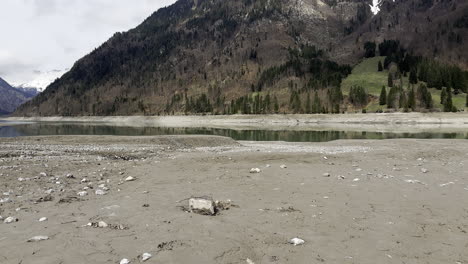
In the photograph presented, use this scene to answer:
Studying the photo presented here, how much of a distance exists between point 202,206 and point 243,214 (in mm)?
1300

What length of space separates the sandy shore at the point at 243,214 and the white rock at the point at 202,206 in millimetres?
266

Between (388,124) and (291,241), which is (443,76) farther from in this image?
(291,241)

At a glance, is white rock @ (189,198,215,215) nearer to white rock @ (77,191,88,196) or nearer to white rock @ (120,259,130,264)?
white rock @ (120,259,130,264)

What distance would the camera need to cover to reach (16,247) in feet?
24.9

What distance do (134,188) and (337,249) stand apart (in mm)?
9456

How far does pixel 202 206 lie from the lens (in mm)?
10258

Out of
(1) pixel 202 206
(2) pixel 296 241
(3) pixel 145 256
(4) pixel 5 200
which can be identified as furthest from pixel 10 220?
(2) pixel 296 241

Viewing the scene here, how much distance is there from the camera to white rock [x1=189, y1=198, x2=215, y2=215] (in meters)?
10.1

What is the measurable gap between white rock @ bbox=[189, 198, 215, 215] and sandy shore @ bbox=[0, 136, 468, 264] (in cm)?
27

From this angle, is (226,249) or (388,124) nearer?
(226,249)

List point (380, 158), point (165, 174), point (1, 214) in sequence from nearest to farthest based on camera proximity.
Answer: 1. point (1, 214)
2. point (165, 174)
3. point (380, 158)

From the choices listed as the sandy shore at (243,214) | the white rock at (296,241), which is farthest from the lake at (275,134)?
the white rock at (296,241)

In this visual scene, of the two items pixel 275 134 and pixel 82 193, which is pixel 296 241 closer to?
pixel 82 193

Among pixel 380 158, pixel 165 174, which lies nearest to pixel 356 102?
pixel 380 158
